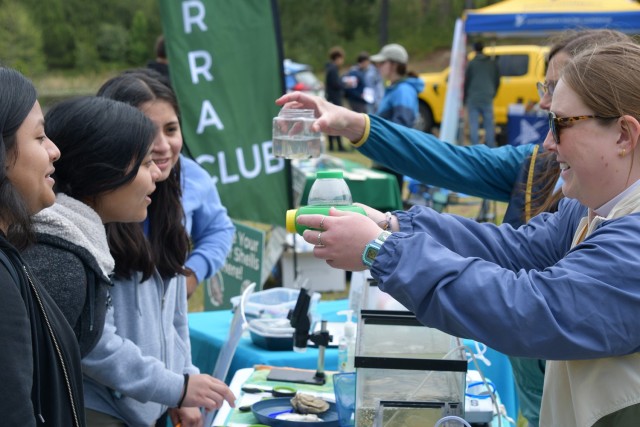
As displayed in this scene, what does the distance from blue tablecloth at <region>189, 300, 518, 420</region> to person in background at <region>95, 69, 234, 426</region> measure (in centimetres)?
37

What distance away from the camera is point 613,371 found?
1.54 meters

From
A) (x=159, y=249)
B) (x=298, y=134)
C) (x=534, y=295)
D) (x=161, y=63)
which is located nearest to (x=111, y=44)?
(x=161, y=63)

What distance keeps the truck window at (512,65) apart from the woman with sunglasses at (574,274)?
1667cm

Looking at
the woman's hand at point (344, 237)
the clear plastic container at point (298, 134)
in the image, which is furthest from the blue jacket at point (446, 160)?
the woman's hand at point (344, 237)

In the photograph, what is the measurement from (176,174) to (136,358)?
0.97 meters

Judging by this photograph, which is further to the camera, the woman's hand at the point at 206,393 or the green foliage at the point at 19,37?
the green foliage at the point at 19,37

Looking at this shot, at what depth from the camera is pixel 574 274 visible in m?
1.48

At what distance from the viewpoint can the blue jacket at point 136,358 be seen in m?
2.41

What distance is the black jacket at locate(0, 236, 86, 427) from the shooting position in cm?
150

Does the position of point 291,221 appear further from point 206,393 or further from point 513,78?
point 513,78

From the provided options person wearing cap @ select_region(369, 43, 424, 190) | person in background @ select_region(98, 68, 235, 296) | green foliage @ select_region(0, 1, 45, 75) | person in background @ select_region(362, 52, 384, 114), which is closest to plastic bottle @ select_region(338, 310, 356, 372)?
person in background @ select_region(98, 68, 235, 296)

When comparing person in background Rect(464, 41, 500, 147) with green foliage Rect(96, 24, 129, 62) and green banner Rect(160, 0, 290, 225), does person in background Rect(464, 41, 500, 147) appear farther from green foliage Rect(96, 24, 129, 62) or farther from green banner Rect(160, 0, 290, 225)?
green foliage Rect(96, 24, 129, 62)

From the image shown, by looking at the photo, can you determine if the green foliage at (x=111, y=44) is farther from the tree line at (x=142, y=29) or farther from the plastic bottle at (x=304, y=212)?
the plastic bottle at (x=304, y=212)

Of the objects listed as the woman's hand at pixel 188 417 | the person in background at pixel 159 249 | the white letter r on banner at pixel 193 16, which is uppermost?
the white letter r on banner at pixel 193 16
